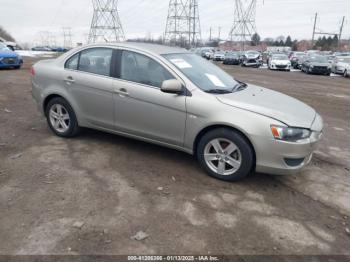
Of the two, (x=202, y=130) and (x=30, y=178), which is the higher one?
(x=202, y=130)

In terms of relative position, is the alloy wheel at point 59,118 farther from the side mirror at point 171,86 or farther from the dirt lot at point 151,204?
the side mirror at point 171,86

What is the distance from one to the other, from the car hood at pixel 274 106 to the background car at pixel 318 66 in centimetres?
2075

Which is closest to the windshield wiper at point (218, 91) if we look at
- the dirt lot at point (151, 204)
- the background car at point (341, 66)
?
the dirt lot at point (151, 204)

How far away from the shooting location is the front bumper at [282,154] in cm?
374

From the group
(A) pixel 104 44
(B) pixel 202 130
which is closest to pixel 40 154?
(A) pixel 104 44

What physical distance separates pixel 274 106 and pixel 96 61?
272 cm

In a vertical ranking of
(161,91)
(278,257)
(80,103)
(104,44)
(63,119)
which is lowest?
(278,257)

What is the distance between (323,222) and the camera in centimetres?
335

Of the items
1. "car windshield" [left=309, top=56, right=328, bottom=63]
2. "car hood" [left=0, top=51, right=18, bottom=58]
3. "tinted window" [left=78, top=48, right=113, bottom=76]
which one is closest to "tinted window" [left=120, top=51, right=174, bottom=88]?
"tinted window" [left=78, top=48, right=113, bottom=76]

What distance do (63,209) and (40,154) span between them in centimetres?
171

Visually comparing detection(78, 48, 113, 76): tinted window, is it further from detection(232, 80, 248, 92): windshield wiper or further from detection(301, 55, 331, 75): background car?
→ detection(301, 55, 331, 75): background car

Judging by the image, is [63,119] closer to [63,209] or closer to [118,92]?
[118,92]

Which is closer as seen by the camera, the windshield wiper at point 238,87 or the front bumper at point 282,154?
the front bumper at point 282,154

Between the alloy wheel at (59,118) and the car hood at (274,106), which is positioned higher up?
the car hood at (274,106)
